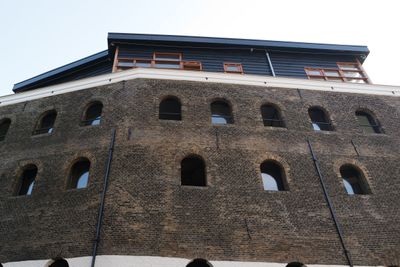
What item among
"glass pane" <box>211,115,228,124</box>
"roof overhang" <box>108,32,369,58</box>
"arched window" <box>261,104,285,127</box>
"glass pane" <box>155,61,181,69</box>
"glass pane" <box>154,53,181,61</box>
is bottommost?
"glass pane" <box>211,115,228,124</box>

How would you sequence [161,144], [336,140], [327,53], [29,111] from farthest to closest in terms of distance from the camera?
1. [327,53]
2. [29,111]
3. [336,140]
4. [161,144]

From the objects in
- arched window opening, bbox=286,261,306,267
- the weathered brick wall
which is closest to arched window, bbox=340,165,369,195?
the weathered brick wall

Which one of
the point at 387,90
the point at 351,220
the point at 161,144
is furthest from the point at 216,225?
the point at 387,90

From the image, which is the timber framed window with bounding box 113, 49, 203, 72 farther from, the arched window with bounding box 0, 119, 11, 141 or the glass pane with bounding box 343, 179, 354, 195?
the glass pane with bounding box 343, 179, 354, 195

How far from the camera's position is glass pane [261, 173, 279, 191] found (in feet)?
40.7

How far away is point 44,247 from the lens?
10.3 meters

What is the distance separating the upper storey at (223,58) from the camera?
17.5 meters

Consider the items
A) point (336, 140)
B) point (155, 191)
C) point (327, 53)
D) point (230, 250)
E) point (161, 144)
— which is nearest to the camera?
point (230, 250)

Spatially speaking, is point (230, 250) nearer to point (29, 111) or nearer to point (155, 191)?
point (155, 191)

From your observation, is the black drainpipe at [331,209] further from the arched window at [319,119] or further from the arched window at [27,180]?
the arched window at [27,180]

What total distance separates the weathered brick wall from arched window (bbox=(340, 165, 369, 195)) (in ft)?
1.14

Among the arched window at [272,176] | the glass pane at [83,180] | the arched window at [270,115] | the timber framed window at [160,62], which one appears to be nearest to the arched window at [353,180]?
the arched window at [272,176]

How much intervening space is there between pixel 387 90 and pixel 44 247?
1600 centimetres

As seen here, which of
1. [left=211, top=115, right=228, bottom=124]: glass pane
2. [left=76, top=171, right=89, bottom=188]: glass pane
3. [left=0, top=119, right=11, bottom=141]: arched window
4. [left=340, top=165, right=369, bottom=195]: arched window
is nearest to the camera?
[left=76, top=171, right=89, bottom=188]: glass pane
